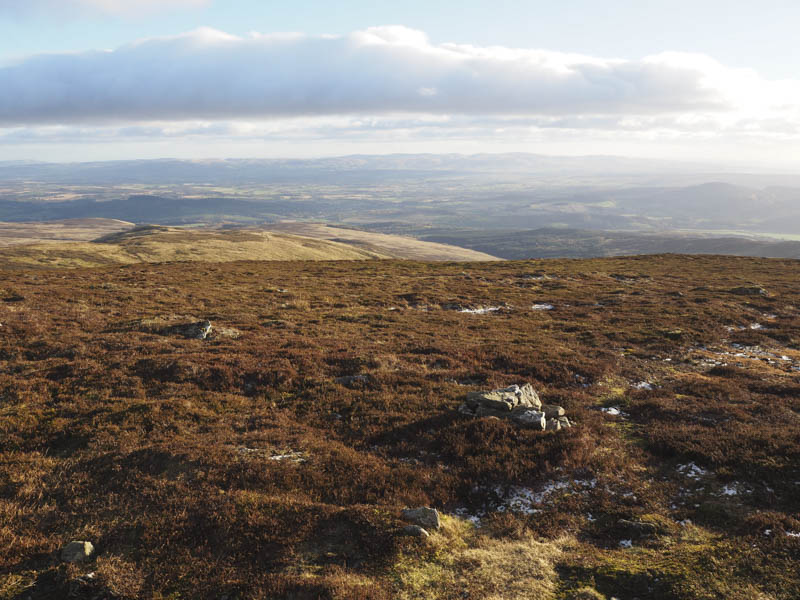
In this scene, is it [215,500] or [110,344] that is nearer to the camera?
[215,500]

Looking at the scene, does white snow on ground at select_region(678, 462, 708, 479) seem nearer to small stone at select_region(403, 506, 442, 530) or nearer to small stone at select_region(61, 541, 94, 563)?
small stone at select_region(403, 506, 442, 530)

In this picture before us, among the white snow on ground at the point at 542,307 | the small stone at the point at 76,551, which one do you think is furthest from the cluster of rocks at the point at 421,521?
the white snow on ground at the point at 542,307

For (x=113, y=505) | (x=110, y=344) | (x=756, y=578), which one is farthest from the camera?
(x=110, y=344)

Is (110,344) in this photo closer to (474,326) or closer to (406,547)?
(406,547)

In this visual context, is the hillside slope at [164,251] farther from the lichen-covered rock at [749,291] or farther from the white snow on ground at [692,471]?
the white snow on ground at [692,471]

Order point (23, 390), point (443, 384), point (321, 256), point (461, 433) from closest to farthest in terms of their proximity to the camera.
A: point (461, 433) → point (23, 390) → point (443, 384) → point (321, 256)

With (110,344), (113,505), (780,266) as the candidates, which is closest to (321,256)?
(780,266)

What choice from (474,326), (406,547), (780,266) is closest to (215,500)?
(406,547)
